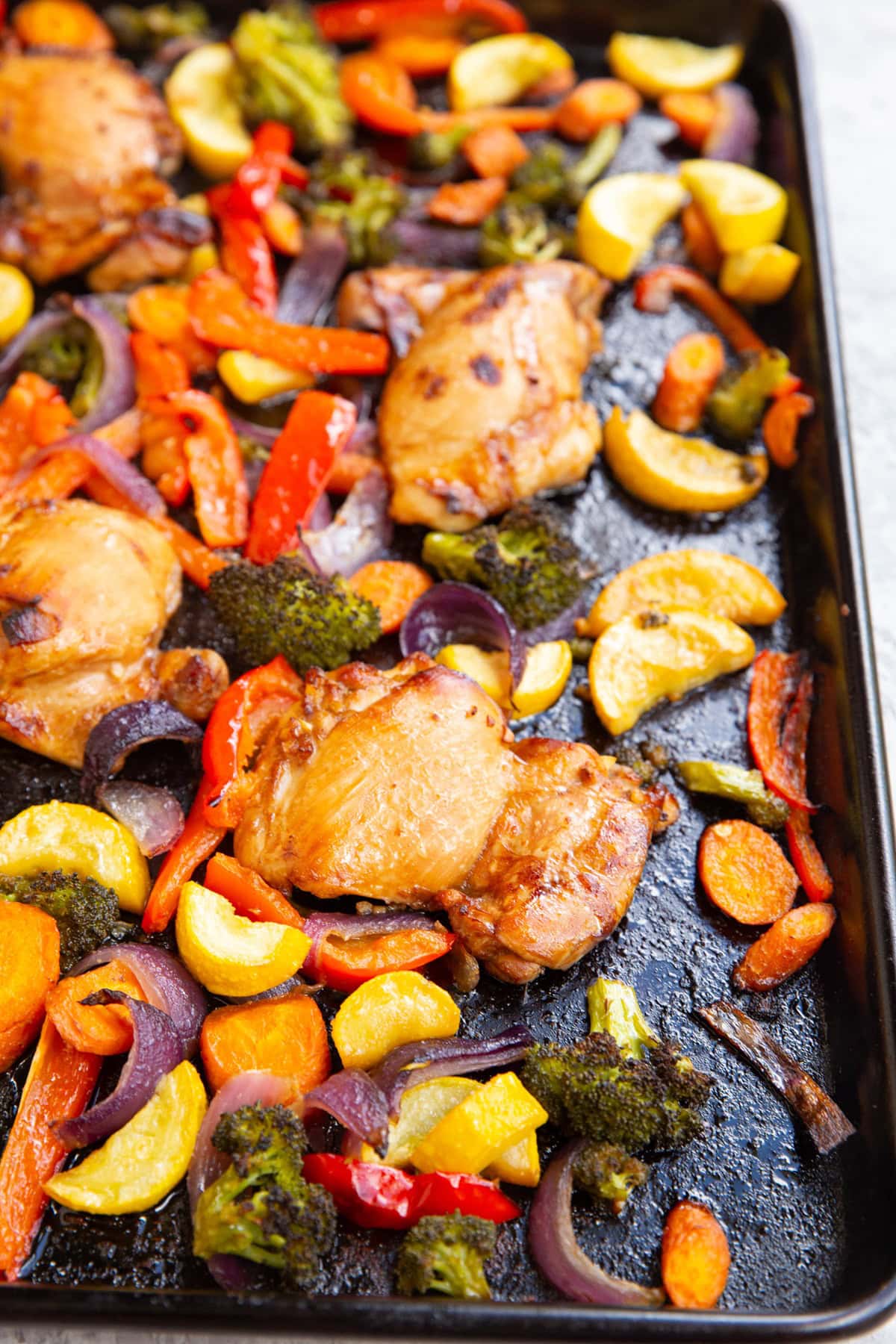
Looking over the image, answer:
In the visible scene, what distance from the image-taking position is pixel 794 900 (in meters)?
3.65

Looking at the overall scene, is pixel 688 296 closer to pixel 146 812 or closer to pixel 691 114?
pixel 691 114

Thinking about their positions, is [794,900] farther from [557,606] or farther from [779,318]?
[779,318]

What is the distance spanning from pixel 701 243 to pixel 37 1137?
13.6 feet

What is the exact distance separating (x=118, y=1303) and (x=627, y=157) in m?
4.84

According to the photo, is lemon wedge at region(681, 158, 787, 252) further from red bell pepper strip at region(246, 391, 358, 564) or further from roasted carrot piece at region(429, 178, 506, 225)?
red bell pepper strip at region(246, 391, 358, 564)

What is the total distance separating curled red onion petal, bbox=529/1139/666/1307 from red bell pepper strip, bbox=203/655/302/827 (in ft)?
4.35

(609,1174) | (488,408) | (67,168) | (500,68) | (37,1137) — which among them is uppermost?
(500,68)

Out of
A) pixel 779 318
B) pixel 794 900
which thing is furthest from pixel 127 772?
pixel 779 318

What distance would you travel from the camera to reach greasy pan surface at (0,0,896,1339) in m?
2.74

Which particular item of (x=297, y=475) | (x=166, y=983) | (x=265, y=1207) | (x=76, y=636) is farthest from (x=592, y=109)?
(x=265, y=1207)

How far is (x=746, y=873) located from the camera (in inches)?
144

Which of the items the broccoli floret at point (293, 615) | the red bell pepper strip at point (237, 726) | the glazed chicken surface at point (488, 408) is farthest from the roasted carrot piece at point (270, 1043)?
the glazed chicken surface at point (488, 408)

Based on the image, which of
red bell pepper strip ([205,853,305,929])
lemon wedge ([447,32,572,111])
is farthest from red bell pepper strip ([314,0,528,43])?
red bell pepper strip ([205,853,305,929])

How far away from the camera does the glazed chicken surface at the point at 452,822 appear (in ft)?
11.0
